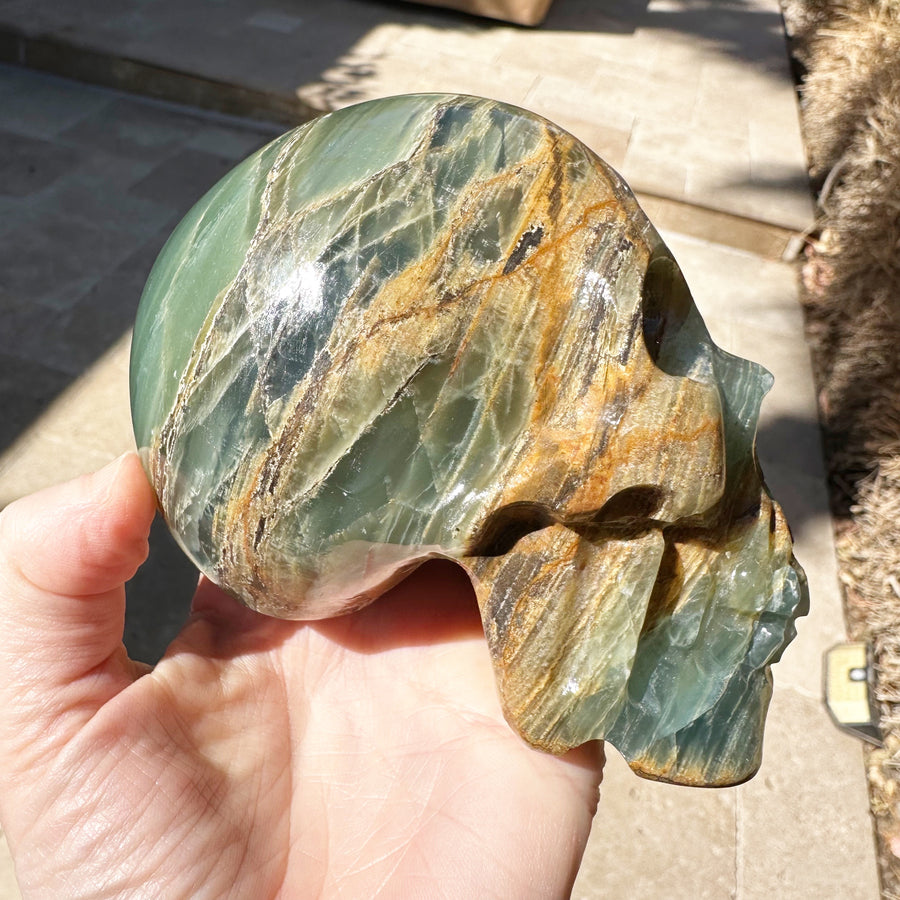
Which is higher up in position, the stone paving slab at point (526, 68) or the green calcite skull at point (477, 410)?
the green calcite skull at point (477, 410)

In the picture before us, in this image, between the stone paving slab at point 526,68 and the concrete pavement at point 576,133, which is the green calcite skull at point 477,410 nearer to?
the concrete pavement at point 576,133

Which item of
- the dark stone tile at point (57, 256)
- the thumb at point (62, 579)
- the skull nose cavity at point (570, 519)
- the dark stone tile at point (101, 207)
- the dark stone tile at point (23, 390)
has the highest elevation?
the skull nose cavity at point (570, 519)

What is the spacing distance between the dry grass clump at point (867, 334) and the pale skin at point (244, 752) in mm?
1662

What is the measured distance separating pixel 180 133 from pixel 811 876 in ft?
16.1

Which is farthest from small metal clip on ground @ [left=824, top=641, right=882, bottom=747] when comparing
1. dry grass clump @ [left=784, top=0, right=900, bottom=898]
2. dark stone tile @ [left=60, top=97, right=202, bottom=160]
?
dark stone tile @ [left=60, top=97, right=202, bottom=160]

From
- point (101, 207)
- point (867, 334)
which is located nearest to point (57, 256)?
point (101, 207)

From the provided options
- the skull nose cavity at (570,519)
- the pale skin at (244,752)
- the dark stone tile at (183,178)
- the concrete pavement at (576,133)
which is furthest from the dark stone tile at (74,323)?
the skull nose cavity at (570,519)

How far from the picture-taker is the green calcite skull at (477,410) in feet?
4.41

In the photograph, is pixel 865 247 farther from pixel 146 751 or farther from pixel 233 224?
pixel 146 751

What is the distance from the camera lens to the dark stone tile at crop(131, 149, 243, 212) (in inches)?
179

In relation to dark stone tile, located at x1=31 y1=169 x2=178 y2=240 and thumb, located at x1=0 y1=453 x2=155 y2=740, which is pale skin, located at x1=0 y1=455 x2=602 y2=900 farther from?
dark stone tile, located at x1=31 y1=169 x2=178 y2=240

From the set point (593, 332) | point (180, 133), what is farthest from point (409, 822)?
point (180, 133)

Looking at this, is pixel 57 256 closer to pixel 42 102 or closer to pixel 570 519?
pixel 42 102

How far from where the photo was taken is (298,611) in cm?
159
